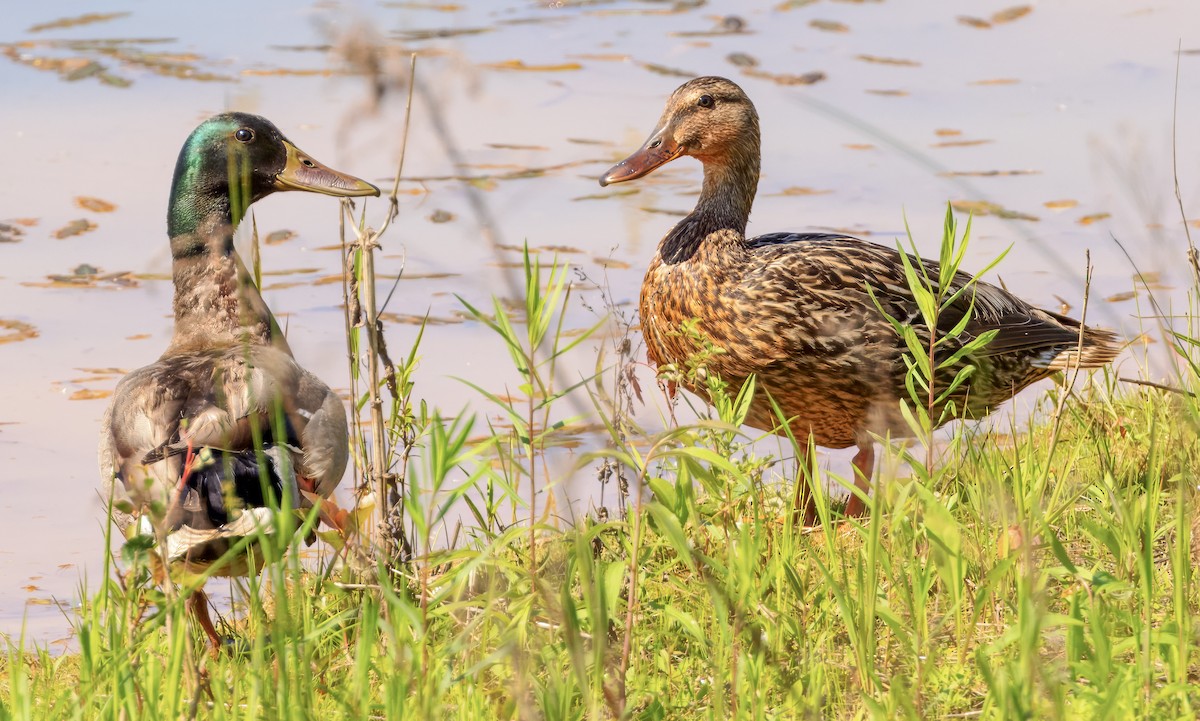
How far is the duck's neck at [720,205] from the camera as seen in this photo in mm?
5508

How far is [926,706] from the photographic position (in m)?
2.83

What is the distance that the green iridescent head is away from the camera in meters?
5.16

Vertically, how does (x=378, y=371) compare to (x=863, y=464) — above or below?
above

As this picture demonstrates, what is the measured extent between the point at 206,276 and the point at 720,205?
201 centimetres

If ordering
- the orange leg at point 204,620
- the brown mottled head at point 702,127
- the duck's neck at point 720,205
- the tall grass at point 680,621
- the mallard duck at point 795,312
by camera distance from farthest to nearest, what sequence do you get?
the brown mottled head at point 702,127 < the duck's neck at point 720,205 < the mallard duck at point 795,312 < the orange leg at point 204,620 < the tall grass at point 680,621

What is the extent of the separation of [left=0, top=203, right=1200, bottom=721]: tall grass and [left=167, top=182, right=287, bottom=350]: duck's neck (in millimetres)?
1195

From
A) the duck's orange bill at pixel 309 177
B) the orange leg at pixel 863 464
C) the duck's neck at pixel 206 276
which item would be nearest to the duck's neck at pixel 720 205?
the orange leg at pixel 863 464

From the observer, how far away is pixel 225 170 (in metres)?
5.23

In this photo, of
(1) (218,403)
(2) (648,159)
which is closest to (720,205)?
(2) (648,159)

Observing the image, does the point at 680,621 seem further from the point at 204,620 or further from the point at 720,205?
the point at 720,205

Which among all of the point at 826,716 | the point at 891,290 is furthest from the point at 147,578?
the point at 891,290

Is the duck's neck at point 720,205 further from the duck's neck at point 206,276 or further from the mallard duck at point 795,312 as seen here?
the duck's neck at point 206,276

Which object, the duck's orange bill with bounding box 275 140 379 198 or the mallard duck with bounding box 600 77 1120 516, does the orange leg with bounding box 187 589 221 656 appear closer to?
the duck's orange bill with bounding box 275 140 379 198

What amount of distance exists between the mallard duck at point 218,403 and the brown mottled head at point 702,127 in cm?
132
